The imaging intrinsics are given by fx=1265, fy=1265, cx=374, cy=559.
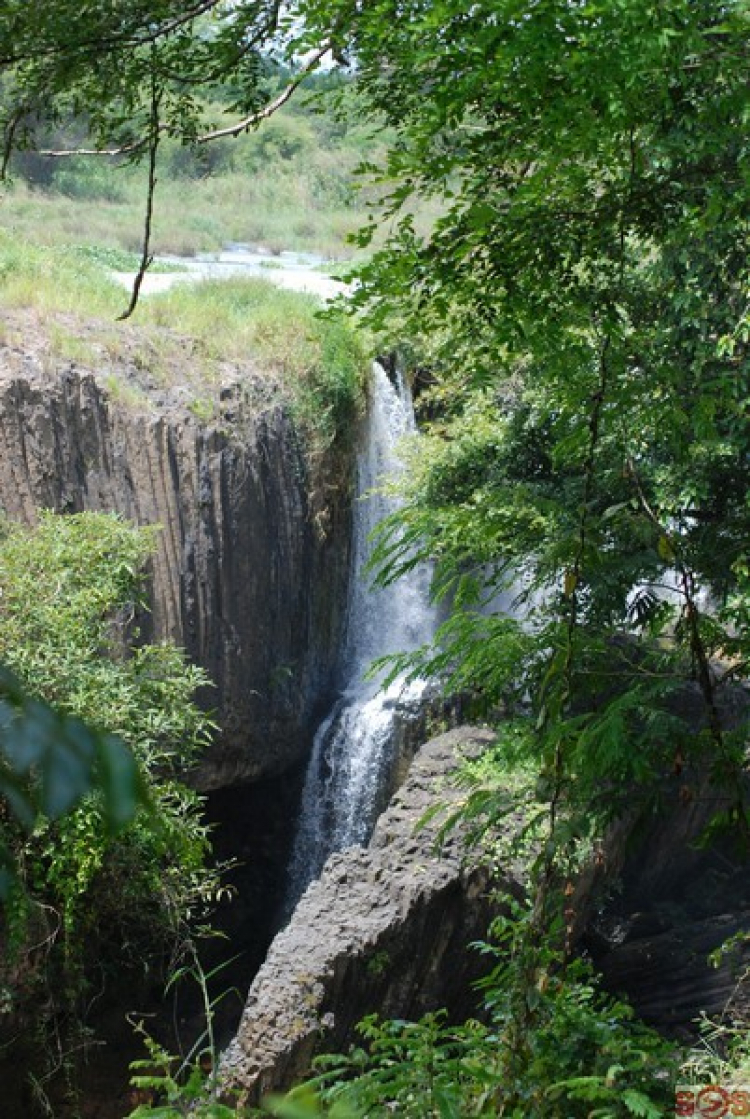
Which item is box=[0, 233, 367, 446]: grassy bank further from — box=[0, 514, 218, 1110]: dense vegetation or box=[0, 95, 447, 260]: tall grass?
box=[0, 95, 447, 260]: tall grass

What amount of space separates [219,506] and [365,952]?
4.20 meters

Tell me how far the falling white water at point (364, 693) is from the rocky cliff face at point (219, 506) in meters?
0.31

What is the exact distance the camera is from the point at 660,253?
25.6 ft

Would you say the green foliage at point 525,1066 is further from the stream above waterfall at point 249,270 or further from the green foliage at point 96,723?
the stream above waterfall at point 249,270

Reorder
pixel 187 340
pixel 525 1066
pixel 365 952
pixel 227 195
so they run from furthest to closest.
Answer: pixel 227 195, pixel 187 340, pixel 365 952, pixel 525 1066

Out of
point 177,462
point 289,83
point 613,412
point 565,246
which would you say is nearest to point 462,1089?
point 613,412

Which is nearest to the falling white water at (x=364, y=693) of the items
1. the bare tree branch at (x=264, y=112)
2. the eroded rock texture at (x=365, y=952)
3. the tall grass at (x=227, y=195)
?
the eroded rock texture at (x=365, y=952)


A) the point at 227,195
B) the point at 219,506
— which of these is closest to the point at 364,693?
the point at 219,506

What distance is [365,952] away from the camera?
634 centimetres

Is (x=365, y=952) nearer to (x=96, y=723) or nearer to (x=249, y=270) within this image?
(x=96, y=723)

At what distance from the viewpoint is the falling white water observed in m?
10.1

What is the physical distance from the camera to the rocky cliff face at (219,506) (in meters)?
8.76

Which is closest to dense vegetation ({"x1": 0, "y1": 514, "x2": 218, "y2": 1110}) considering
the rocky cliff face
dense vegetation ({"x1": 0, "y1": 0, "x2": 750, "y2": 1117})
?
the rocky cliff face

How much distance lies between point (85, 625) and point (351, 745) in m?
3.91
